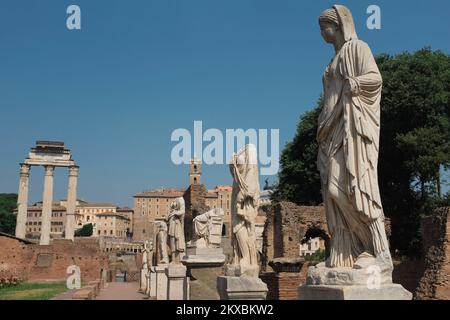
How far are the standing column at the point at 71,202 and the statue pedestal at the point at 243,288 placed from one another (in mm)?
54472

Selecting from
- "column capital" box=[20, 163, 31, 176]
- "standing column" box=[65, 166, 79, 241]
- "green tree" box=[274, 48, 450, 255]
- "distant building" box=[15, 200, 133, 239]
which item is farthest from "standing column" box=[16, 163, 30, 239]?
"distant building" box=[15, 200, 133, 239]

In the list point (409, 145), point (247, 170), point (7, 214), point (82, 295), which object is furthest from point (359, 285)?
point (7, 214)

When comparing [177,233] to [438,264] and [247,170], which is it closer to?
[247,170]

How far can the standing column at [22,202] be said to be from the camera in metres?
54.9

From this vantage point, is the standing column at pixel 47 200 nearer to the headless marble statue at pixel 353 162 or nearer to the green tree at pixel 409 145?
the green tree at pixel 409 145

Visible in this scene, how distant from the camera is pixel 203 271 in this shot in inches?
340

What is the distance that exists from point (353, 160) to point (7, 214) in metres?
77.0

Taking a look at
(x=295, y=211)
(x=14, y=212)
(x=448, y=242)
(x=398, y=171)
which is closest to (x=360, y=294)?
(x=448, y=242)

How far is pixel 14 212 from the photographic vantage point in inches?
3120

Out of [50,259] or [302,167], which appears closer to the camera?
[302,167]

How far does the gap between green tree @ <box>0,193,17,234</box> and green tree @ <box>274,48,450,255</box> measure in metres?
57.9

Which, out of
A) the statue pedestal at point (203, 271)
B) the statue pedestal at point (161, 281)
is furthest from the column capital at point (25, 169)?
the statue pedestal at point (203, 271)

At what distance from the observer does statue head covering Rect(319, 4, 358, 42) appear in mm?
4691
